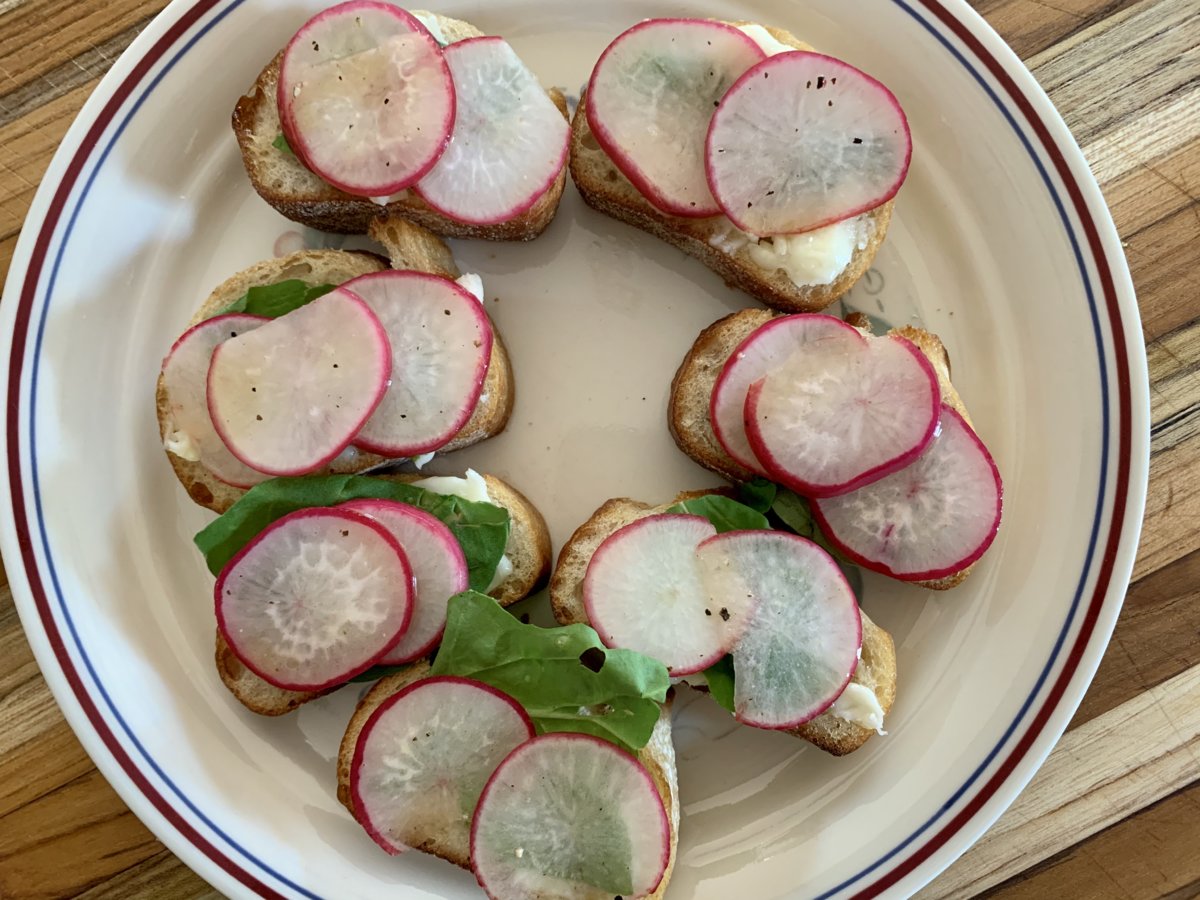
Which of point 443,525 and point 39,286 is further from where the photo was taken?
point 39,286

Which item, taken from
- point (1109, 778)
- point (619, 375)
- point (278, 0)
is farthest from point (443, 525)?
point (1109, 778)

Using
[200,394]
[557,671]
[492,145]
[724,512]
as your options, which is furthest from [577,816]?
[492,145]

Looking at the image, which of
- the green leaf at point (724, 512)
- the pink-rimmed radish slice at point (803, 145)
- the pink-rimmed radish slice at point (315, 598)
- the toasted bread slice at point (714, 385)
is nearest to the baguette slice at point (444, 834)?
the pink-rimmed radish slice at point (315, 598)

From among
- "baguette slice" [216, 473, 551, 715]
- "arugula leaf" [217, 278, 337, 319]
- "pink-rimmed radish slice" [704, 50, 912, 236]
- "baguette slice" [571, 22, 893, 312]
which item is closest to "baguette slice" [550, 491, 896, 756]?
"baguette slice" [216, 473, 551, 715]

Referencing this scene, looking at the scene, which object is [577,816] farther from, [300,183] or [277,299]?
[300,183]

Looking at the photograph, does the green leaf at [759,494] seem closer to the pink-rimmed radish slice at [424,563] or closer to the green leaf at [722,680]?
Answer: the green leaf at [722,680]

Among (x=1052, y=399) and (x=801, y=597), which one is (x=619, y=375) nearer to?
(x=801, y=597)
